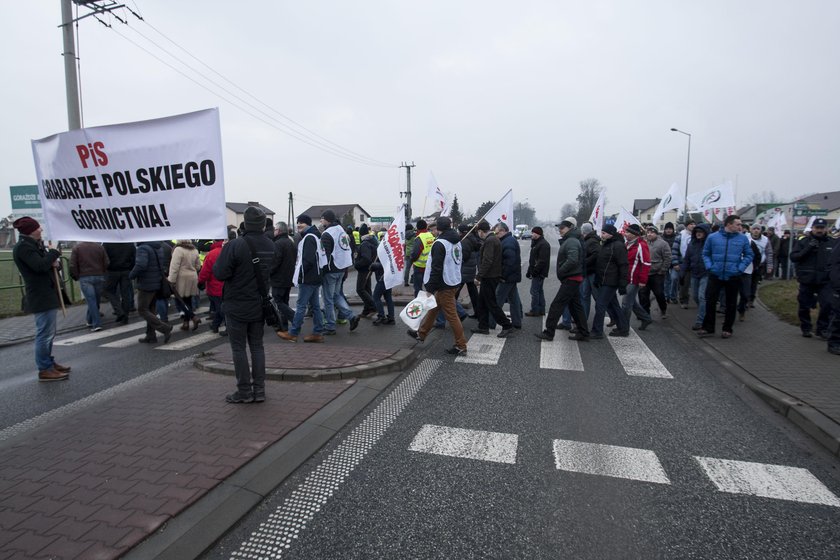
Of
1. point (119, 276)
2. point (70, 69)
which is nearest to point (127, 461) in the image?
point (119, 276)

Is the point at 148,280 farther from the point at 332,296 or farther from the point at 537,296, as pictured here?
the point at 537,296

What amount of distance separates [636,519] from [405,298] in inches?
328

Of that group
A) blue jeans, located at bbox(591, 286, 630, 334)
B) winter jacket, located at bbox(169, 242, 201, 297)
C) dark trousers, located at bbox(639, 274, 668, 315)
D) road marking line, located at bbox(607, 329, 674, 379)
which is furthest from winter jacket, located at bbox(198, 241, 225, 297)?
dark trousers, located at bbox(639, 274, 668, 315)

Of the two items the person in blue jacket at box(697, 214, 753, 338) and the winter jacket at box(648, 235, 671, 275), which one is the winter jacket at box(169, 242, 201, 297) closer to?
the winter jacket at box(648, 235, 671, 275)

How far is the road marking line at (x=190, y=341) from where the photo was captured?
7.28m

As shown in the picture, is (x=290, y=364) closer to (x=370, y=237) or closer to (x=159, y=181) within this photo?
(x=159, y=181)

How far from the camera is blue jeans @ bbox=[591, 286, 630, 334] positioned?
7479 millimetres

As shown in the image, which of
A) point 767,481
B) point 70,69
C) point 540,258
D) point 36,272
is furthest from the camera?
point 70,69

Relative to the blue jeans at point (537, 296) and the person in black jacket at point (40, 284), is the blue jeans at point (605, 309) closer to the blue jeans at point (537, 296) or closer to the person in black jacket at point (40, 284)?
the blue jeans at point (537, 296)

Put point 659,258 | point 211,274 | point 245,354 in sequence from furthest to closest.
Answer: point 659,258
point 211,274
point 245,354

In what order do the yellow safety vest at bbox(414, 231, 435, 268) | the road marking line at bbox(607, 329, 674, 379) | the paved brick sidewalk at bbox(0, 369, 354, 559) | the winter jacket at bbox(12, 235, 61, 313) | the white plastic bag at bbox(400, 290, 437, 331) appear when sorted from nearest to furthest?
1. the paved brick sidewalk at bbox(0, 369, 354, 559)
2. the winter jacket at bbox(12, 235, 61, 313)
3. the road marking line at bbox(607, 329, 674, 379)
4. the white plastic bag at bbox(400, 290, 437, 331)
5. the yellow safety vest at bbox(414, 231, 435, 268)

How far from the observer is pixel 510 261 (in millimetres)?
7781

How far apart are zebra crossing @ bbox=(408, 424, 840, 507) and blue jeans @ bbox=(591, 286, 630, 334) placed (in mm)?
4026

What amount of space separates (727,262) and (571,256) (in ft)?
8.04
